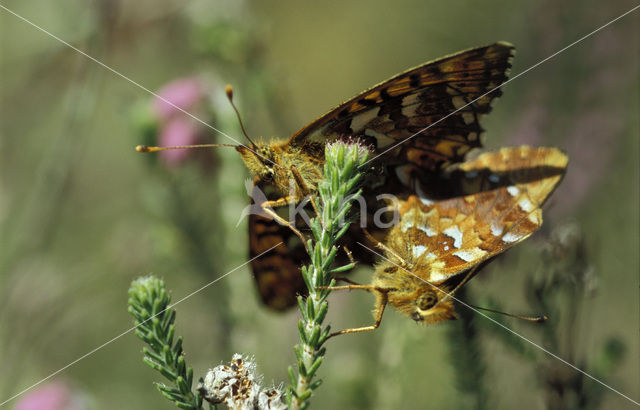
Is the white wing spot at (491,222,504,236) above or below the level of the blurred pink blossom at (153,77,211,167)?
below

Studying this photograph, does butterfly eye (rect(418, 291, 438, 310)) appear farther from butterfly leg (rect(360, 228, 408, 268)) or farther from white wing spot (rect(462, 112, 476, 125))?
white wing spot (rect(462, 112, 476, 125))

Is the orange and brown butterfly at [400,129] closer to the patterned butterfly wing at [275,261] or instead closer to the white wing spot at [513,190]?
the patterned butterfly wing at [275,261]

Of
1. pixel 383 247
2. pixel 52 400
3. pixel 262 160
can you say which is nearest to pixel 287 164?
pixel 262 160

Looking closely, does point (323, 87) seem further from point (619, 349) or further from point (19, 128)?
point (619, 349)

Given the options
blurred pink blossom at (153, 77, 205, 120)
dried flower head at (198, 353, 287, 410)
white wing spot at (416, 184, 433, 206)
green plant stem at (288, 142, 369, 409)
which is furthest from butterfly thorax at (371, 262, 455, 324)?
blurred pink blossom at (153, 77, 205, 120)

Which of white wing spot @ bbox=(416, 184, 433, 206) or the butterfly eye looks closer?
the butterfly eye

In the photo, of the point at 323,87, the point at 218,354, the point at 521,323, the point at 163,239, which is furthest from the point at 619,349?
the point at 323,87

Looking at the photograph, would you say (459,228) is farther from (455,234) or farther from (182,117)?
(182,117)
